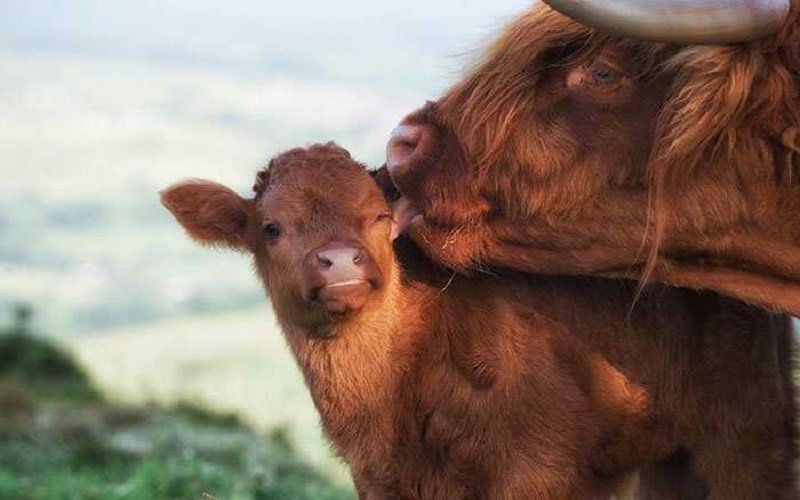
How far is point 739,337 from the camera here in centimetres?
561

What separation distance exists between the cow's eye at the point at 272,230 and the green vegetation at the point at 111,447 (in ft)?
8.15

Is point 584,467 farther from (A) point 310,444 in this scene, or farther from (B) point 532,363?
(A) point 310,444

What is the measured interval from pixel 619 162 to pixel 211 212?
5.14ft

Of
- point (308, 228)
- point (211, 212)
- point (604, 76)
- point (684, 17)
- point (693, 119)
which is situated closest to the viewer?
point (684, 17)

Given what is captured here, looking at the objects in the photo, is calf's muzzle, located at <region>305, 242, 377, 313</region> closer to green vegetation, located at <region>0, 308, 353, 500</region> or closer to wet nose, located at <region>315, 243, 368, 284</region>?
wet nose, located at <region>315, 243, 368, 284</region>

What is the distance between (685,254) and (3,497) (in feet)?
14.3

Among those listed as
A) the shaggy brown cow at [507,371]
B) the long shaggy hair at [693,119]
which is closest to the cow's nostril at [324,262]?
the shaggy brown cow at [507,371]

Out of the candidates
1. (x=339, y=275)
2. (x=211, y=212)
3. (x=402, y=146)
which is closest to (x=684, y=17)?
(x=402, y=146)

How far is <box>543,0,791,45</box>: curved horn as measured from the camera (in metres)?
4.80

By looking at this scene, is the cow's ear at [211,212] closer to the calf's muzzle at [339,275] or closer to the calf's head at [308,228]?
the calf's head at [308,228]

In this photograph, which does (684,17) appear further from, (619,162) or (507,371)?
(507,371)

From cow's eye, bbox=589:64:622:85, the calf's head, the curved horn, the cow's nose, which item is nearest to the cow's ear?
the calf's head

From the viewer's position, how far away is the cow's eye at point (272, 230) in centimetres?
552

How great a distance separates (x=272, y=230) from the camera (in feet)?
18.2
